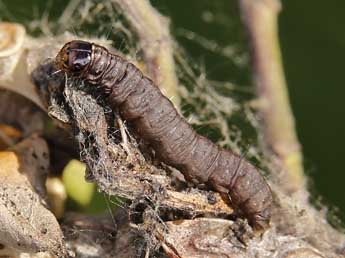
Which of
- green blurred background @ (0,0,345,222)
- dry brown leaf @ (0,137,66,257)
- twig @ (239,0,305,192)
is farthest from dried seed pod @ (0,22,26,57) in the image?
green blurred background @ (0,0,345,222)

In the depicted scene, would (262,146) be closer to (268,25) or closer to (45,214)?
(268,25)

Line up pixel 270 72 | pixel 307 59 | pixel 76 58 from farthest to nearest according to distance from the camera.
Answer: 1. pixel 307 59
2. pixel 270 72
3. pixel 76 58

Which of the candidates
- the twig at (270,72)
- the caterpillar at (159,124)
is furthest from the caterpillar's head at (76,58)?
the twig at (270,72)

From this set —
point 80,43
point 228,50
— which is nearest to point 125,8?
point 80,43

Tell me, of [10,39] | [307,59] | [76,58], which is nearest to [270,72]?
[307,59]

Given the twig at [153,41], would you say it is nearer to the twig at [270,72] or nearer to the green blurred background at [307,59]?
the twig at [270,72]

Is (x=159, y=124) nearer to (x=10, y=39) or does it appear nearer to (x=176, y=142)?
(x=176, y=142)
